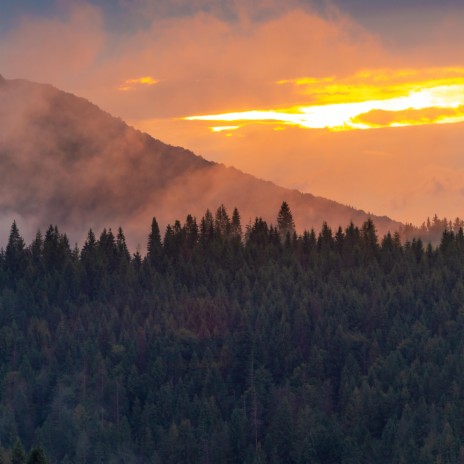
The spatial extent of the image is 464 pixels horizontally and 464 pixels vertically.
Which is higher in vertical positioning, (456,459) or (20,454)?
(20,454)

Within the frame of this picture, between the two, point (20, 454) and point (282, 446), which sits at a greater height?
point (20, 454)

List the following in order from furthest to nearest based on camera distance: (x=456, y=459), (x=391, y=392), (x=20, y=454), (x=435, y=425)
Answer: (x=391, y=392) < (x=435, y=425) < (x=456, y=459) < (x=20, y=454)

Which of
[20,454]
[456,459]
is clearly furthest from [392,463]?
[20,454]

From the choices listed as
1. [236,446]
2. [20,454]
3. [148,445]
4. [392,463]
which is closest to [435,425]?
[392,463]

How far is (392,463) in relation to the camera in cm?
17775

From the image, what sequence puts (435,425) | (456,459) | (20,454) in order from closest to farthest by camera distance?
(20,454)
(456,459)
(435,425)

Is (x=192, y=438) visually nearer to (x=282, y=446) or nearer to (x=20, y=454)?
(x=282, y=446)

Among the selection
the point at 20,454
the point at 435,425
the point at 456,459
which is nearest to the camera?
the point at 20,454

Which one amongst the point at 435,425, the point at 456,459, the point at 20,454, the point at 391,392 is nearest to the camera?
the point at 20,454

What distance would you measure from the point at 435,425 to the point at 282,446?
22.8m

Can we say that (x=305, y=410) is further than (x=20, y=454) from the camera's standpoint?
Yes

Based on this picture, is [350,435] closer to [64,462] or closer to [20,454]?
[64,462]

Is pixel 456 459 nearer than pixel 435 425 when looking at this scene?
Yes

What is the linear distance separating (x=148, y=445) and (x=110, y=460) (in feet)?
20.5
